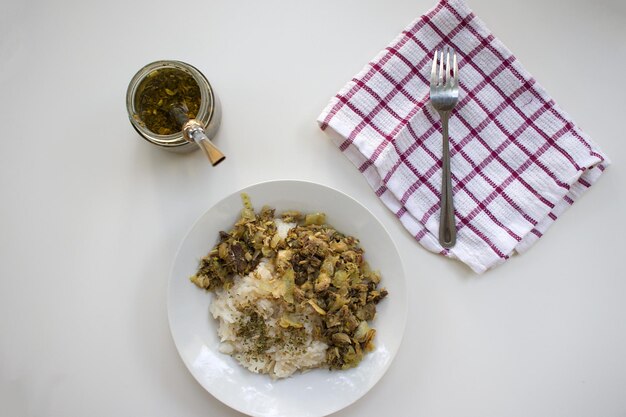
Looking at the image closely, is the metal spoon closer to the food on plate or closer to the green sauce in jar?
the green sauce in jar

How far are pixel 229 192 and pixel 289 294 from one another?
1.43 feet

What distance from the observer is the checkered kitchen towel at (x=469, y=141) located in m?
1.80

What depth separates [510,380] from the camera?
1.82m

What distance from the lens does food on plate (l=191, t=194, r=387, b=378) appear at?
165cm

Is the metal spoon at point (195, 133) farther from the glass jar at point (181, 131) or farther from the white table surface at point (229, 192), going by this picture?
the white table surface at point (229, 192)

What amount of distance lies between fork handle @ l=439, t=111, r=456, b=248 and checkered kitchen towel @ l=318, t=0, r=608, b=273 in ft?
0.13

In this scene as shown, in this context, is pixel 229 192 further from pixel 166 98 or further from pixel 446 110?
pixel 446 110

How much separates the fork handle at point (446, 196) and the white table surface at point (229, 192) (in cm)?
11

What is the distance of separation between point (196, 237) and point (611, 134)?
1.48 m

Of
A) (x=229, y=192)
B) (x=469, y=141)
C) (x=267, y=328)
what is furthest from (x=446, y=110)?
(x=267, y=328)

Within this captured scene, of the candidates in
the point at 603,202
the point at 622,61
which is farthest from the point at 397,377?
the point at 622,61

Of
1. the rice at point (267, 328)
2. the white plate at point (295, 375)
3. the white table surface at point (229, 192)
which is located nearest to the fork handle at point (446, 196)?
the white table surface at point (229, 192)

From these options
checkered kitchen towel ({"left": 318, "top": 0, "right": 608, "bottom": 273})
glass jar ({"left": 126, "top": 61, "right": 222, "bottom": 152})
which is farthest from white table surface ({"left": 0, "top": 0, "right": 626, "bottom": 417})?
glass jar ({"left": 126, "top": 61, "right": 222, "bottom": 152})

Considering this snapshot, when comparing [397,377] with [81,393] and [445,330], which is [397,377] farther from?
[81,393]
